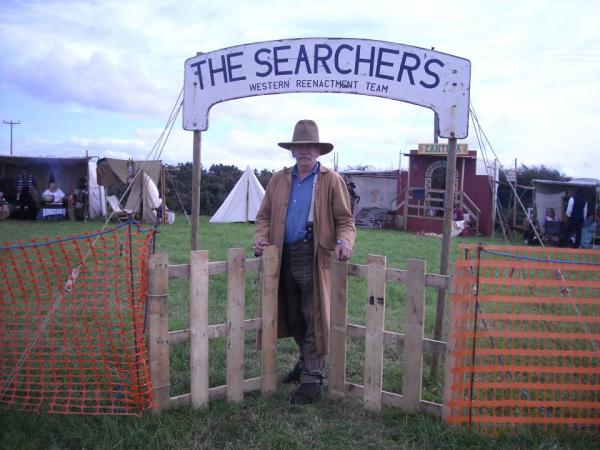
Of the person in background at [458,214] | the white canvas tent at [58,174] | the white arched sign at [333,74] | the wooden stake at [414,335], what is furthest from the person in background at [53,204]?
the wooden stake at [414,335]

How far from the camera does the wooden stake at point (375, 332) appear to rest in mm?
3520

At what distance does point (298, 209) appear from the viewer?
374cm

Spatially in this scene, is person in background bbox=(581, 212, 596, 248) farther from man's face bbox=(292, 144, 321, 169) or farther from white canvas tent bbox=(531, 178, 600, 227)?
man's face bbox=(292, 144, 321, 169)

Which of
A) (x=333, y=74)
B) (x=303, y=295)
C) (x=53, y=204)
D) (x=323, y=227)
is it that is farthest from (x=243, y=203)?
(x=323, y=227)

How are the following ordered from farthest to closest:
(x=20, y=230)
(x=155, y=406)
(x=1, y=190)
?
(x=1, y=190) → (x=20, y=230) → (x=155, y=406)

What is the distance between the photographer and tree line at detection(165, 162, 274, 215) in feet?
75.0

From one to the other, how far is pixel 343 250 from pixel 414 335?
739 mm

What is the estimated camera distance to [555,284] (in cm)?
328

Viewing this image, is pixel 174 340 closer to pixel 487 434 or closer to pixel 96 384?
pixel 96 384

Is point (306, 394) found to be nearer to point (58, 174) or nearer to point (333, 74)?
point (333, 74)

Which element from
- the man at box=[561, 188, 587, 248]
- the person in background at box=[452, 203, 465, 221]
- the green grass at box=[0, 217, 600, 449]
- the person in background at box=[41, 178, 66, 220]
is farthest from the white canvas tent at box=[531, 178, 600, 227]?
the person in background at box=[41, 178, 66, 220]

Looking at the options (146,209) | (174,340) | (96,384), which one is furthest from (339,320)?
(146,209)

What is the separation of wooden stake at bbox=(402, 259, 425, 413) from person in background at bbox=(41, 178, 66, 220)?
51.5 feet

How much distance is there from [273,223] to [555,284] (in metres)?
1.94
